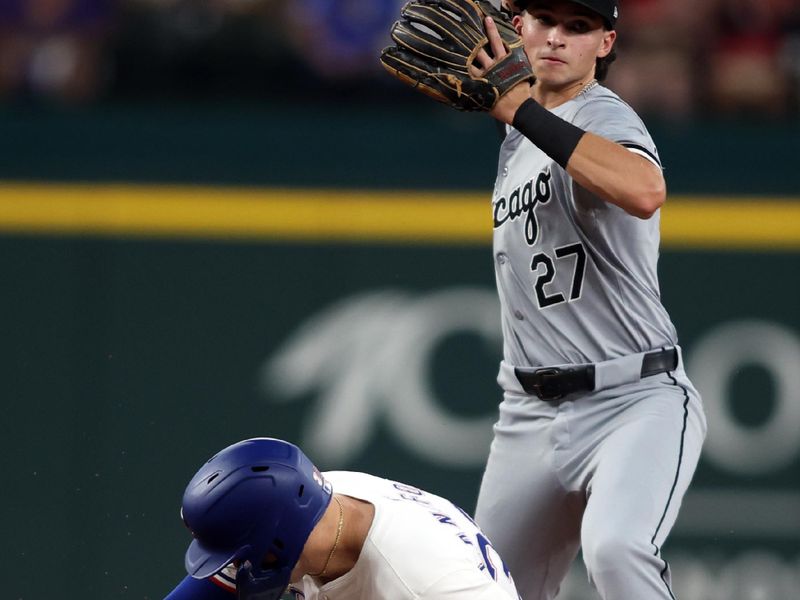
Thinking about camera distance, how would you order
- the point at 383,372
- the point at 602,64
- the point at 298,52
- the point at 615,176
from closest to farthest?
1. the point at 615,176
2. the point at 602,64
3. the point at 383,372
4. the point at 298,52

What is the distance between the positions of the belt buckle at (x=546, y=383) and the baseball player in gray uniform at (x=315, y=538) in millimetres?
828

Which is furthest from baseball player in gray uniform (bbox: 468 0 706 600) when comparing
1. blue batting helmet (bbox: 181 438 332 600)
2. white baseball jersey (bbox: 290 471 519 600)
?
blue batting helmet (bbox: 181 438 332 600)

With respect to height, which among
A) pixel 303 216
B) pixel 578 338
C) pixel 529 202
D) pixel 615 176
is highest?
pixel 615 176

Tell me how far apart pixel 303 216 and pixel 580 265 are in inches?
141

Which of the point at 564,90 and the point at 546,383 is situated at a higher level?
the point at 564,90

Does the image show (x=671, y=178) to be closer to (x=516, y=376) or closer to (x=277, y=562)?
(x=516, y=376)

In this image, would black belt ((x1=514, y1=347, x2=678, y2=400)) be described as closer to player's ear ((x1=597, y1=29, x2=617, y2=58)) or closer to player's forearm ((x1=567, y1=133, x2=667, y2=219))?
player's forearm ((x1=567, y1=133, x2=667, y2=219))

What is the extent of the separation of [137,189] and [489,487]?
12.1 feet

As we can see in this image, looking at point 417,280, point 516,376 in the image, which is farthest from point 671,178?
point 516,376

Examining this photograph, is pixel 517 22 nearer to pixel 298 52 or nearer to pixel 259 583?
pixel 259 583

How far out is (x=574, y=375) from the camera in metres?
4.04

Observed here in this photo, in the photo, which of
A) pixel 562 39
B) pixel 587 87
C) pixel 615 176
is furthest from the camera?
pixel 587 87

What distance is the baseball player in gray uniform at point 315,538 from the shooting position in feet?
10.4

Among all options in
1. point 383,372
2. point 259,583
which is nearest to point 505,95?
point 259,583
